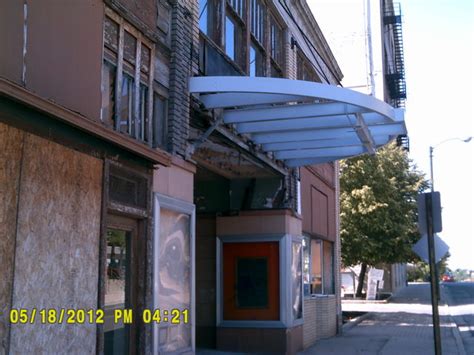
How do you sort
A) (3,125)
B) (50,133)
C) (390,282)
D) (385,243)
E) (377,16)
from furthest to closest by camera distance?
(390,282) → (377,16) → (385,243) → (50,133) → (3,125)

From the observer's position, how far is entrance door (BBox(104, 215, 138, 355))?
23.9 ft

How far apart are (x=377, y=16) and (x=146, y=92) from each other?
30.5m

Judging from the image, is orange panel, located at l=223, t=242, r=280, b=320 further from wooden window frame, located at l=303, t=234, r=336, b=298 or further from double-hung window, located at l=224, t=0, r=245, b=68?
double-hung window, located at l=224, t=0, r=245, b=68

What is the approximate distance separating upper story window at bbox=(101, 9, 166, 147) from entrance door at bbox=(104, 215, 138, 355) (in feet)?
3.96

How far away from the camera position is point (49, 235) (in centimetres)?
591

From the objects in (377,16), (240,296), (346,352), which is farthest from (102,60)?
(377,16)

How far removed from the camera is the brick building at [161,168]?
5703 mm

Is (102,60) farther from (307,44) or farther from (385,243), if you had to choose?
(385,243)

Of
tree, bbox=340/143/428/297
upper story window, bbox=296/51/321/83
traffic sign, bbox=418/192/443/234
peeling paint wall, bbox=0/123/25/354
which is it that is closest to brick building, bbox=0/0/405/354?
peeling paint wall, bbox=0/123/25/354

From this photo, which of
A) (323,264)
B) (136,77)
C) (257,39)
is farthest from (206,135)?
(323,264)

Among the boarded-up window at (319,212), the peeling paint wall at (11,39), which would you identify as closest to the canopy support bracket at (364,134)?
the boarded-up window at (319,212)

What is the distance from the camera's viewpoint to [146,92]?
332 inches

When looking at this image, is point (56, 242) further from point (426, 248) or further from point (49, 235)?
point (426, 248)

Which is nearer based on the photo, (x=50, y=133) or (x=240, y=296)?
(x=50, y=133)
